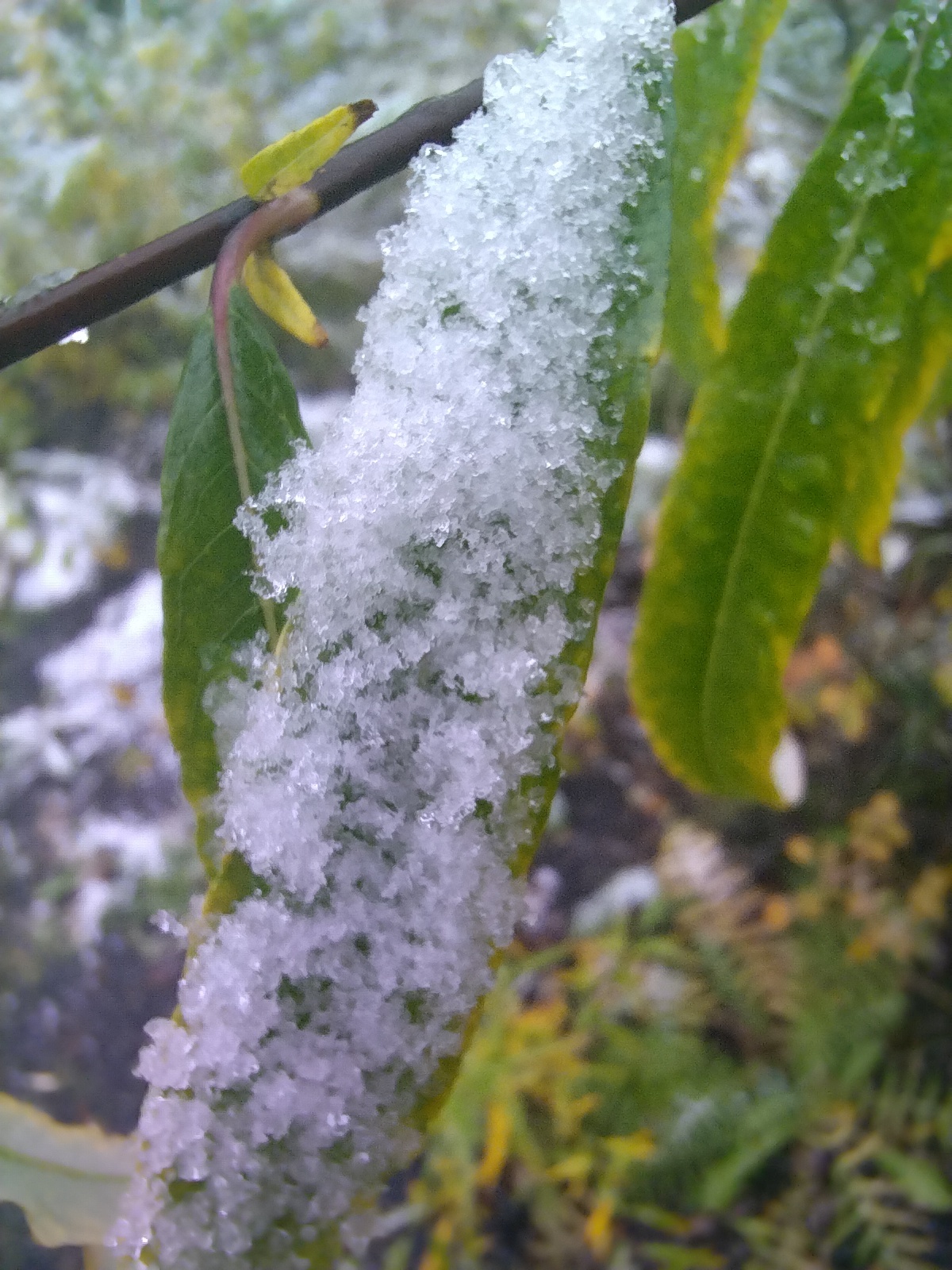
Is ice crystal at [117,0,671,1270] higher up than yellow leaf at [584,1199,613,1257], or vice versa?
ice crystal at [117,0,671,1270]

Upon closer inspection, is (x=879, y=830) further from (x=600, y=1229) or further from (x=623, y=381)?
(x=623, y=381)

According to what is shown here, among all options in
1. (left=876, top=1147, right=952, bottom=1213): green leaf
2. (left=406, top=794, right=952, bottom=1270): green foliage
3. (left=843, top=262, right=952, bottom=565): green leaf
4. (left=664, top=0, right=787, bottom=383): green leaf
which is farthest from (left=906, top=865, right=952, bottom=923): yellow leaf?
(left=664, top=0, right=787, bottom=383): green leaf

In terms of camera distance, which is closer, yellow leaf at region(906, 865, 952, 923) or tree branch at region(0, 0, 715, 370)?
Result: tree branch at region(0, 0, 715, 370)

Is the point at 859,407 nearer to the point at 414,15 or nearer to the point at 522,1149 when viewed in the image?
the point at 522,1149

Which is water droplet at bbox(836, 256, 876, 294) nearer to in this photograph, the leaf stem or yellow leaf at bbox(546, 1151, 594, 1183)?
the leaf stem

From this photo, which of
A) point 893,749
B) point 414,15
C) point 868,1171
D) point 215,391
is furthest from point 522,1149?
point 414,15

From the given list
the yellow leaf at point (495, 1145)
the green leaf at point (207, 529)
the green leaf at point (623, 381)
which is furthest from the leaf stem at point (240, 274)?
the yellow leaf at point (495, 1145)
